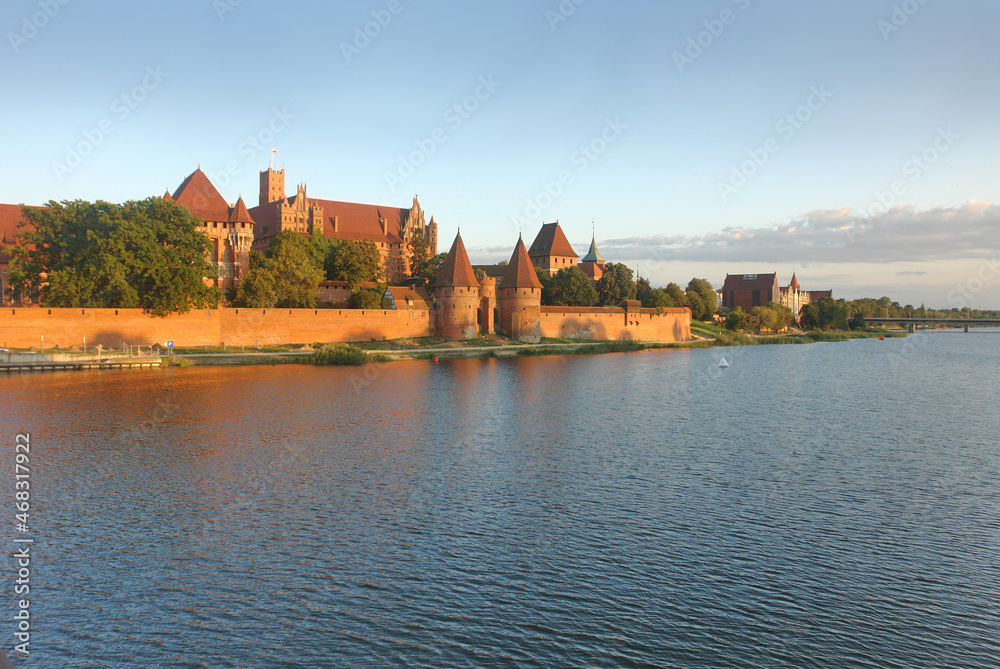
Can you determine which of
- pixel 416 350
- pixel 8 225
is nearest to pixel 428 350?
pixel 416 350

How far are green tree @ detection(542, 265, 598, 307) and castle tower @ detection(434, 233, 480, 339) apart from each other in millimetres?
12569

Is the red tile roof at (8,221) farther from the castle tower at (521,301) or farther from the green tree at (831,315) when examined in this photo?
the green tree at (831,315)

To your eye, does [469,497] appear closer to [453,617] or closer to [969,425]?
[453,617]

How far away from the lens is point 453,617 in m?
8.35

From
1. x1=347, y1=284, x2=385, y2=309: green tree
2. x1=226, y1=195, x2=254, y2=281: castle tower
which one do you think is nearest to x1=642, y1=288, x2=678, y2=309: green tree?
x1=347, y1=284, x2=385, y2=309: green tree

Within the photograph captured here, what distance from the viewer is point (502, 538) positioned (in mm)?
10906

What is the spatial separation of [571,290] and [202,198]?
1253 inches

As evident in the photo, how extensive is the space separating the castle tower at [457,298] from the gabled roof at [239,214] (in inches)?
622

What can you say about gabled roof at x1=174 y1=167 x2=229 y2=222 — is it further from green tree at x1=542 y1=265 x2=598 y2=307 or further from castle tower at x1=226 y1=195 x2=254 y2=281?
green tree at x1=542 y1=265 x2=598 y2=307

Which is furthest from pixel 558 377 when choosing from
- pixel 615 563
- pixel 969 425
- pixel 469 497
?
pixel 615 563

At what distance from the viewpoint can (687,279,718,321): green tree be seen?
77.2m

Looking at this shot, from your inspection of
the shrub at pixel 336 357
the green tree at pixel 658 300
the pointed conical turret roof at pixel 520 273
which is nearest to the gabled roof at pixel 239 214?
the shrub at pixel 336 357

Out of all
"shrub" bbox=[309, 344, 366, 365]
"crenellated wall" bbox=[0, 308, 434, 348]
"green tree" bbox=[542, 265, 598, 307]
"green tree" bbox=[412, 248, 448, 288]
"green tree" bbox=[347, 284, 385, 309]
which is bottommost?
"shrub" bbox=[309, 344, 366, 365]

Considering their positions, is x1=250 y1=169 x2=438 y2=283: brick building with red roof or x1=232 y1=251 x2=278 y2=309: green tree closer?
x1=232 y1=251 x2=278 y2=309: green tree
